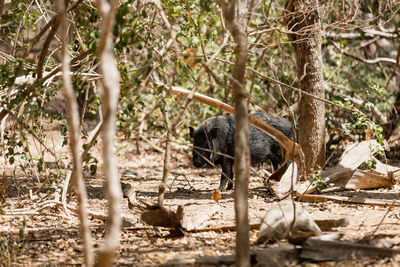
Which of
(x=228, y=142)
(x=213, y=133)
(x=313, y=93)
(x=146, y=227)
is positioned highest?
(x=313, y=93)

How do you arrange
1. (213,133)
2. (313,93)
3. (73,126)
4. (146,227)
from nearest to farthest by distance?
(73,126), (146,227), (313,93), (213,133)

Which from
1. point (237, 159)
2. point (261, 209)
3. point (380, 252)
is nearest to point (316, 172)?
point (261, 209)

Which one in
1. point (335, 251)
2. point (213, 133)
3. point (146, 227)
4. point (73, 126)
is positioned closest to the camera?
point (73, 126)

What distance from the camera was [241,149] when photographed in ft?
12.2

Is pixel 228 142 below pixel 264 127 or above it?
below

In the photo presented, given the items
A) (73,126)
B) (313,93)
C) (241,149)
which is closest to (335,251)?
(241,149)

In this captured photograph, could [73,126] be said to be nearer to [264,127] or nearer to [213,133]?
[264,127]

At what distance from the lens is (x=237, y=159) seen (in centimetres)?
378

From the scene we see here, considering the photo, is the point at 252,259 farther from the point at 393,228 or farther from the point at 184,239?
the point at 393,228

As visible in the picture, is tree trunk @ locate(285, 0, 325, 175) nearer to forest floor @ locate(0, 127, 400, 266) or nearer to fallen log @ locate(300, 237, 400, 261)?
forest floor @ locate(0, 127, 400, 266)

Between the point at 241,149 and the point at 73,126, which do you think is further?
the point at 241,149

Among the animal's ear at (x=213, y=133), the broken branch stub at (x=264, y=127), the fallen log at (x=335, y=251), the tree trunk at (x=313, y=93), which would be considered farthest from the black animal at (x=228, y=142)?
the fallen log at (x=335, y=251)

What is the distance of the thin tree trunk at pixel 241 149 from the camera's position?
145 inches

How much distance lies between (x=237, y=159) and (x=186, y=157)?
876cm
